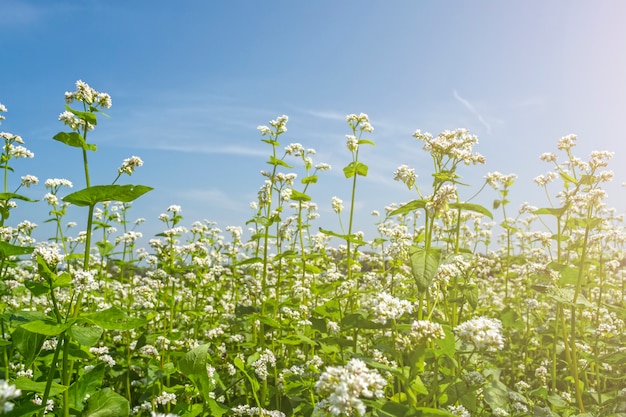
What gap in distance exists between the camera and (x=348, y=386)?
2.44 meters

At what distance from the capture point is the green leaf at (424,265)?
323 cm

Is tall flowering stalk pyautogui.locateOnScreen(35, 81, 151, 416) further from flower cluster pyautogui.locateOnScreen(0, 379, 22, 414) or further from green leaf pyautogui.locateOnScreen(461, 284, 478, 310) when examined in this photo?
green leaf pyautogui.locateOnScreen(461, 284, 478, 310)

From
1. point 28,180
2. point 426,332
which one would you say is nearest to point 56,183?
point 28,180

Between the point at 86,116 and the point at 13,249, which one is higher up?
the point at 86,116

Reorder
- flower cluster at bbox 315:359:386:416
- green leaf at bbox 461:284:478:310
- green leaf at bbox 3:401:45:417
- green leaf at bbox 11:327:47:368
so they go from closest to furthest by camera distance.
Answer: flower cluster at bbox 315:359:386:416, green leaf at bbox 3:401:45:417, green leaf at bbox 11:327:47:368, green leaf at bbox 461:284:478:310

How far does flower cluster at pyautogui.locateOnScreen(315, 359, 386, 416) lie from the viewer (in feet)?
7.76

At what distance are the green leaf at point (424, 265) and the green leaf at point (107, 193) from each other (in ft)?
6.96

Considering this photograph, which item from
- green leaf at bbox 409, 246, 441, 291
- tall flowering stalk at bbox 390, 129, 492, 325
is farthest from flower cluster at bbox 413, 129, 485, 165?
green leaf at bbox 409, 246, 441, 291

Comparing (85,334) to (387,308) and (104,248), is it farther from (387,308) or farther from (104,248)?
(104,248)

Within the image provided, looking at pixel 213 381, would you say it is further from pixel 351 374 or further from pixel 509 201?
pixel 509 201

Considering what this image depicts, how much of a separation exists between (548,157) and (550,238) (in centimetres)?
125

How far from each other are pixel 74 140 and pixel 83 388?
2204 millimetres

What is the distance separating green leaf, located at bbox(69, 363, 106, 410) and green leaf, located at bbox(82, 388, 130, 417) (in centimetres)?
9

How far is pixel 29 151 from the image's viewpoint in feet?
19.8
